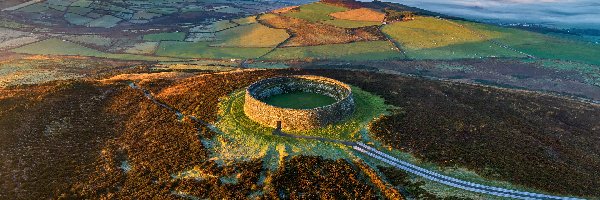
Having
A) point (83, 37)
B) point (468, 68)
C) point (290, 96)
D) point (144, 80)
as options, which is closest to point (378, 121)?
point (290, 96)

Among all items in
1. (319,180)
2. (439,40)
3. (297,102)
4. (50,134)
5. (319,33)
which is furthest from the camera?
(319,33)

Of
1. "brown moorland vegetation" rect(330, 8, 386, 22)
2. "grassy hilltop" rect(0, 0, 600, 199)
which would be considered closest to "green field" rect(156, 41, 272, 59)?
"grassy hilltop" rect(0, 0, 600, 199)

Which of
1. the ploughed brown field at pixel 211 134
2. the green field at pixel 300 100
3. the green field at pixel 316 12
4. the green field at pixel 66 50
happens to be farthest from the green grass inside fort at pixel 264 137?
the green field at pixel 316 12

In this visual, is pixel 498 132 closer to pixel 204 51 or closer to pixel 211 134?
pixel 211 134

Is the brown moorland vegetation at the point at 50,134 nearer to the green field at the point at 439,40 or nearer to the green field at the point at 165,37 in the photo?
the green field at the point at 165,37

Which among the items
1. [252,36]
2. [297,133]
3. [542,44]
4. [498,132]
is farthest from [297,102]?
[542,44]

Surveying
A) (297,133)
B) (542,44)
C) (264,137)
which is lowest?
(264,137)

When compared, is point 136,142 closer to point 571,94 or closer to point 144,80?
point 144,80
